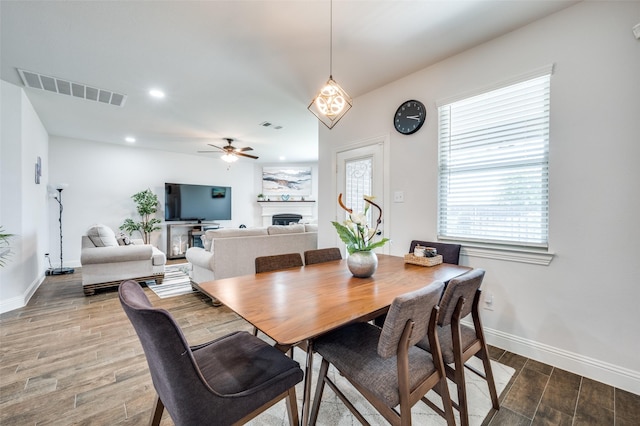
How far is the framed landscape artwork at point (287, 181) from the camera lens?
8.19m

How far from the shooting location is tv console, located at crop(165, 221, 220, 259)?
6.50m

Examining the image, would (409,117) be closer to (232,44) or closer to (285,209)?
(232,44)

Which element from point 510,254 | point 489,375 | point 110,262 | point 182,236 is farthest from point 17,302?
point 510,254

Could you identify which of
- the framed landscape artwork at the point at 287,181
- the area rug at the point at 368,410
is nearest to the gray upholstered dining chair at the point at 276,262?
the area rug at the point at 368,410

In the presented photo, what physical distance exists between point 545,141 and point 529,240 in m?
0.79

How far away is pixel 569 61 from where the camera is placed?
197 cm

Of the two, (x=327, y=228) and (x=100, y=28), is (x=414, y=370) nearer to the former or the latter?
(x=327, y=228)

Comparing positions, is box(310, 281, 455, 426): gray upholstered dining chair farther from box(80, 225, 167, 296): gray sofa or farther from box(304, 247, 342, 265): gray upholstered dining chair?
box(80, 225, 167, 296): gray sofa

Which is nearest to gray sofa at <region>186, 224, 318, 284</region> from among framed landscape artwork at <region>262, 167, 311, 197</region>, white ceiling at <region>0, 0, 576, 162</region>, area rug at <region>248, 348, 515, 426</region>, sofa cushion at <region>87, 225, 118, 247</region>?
sofa cushion at <region>87, 225, 118, 247</region>

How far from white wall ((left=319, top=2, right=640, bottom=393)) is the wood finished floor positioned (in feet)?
0.73

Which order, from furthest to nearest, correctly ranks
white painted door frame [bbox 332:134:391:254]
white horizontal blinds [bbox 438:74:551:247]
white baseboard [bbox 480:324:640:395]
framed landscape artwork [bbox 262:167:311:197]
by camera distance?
framed landscape artwork [bbox 262:167:311:197]
white painted door frame [bbox 332:134:391:254]
white horizontal blinds [bbox 438:74:551:247]
white baseboard [bbox 480:324:640:395]

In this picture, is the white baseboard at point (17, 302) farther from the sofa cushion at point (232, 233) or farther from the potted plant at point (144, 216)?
the potted plant at point (144, 216)

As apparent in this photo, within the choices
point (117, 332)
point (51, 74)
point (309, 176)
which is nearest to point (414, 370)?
point (117, 332)

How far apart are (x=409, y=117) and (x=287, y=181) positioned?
5.63m
